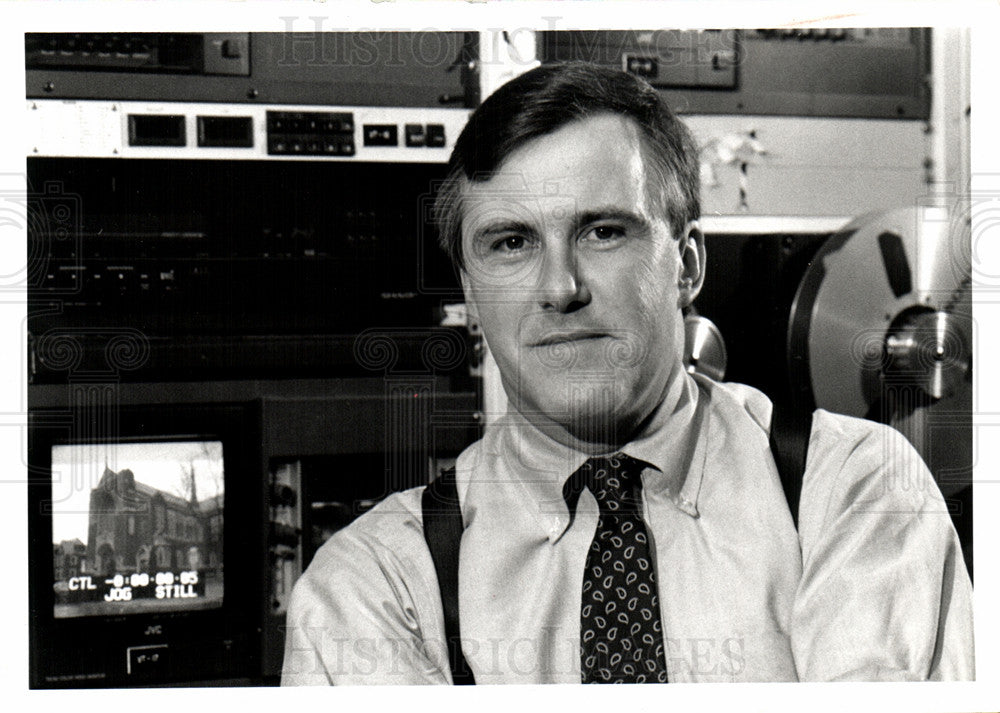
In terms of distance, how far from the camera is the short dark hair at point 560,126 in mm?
1354

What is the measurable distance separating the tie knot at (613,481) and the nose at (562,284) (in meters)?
0.23

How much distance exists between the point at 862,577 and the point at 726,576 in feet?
0.64

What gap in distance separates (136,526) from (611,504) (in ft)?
2.25

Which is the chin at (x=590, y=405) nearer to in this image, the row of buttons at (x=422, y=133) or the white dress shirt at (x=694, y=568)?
the white dress shirt at (x=694, y=568)

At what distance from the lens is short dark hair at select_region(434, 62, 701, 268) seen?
135 centimetres

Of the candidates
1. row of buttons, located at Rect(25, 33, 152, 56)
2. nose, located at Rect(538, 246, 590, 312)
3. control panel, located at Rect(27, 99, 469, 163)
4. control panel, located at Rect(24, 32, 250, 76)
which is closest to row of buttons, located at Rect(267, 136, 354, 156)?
control panel, located at Rect(27, 99, 469, 163)

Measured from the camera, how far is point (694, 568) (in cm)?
134

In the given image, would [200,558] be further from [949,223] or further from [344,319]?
[949,223]

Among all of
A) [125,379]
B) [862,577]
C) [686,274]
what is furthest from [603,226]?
[125,379]

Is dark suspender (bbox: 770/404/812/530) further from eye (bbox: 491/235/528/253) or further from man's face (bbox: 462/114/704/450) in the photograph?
Answer: eye (bbox: 491/235/528/253)

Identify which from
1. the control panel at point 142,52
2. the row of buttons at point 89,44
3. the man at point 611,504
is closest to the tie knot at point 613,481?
the man at point 611,504

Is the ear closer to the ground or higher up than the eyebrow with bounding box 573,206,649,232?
closer to the ground

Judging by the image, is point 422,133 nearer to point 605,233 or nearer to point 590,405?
point 605,233

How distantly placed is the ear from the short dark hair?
0.06ft
